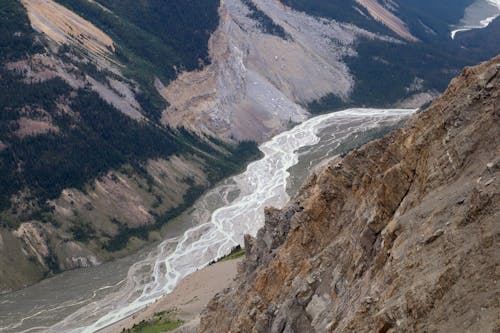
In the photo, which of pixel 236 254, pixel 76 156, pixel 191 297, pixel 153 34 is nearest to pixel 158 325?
pixel 191 297

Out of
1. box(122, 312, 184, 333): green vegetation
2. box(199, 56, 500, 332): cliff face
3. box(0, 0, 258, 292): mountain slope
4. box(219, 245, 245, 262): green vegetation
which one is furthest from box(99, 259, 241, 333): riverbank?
box(199, 56, 500, 332): cliff face

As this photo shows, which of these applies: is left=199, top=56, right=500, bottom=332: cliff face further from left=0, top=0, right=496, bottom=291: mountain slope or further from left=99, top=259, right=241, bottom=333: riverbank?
left=0, top=0, right=496, bottom=291: mountain slope

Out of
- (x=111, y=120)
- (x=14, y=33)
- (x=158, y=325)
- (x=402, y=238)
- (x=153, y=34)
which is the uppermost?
(x=402, y=238)

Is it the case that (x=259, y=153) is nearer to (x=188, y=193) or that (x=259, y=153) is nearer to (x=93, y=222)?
(x=188, y=193)

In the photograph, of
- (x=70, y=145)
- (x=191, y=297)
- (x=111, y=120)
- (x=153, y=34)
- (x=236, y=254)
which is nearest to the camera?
(x=191, y=297)

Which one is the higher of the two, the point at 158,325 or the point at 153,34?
the point at 153,34

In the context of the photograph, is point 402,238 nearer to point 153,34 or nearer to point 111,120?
point 111,120

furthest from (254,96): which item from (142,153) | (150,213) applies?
(150,213)

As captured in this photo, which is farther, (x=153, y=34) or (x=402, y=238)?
(x=153, y=34)
